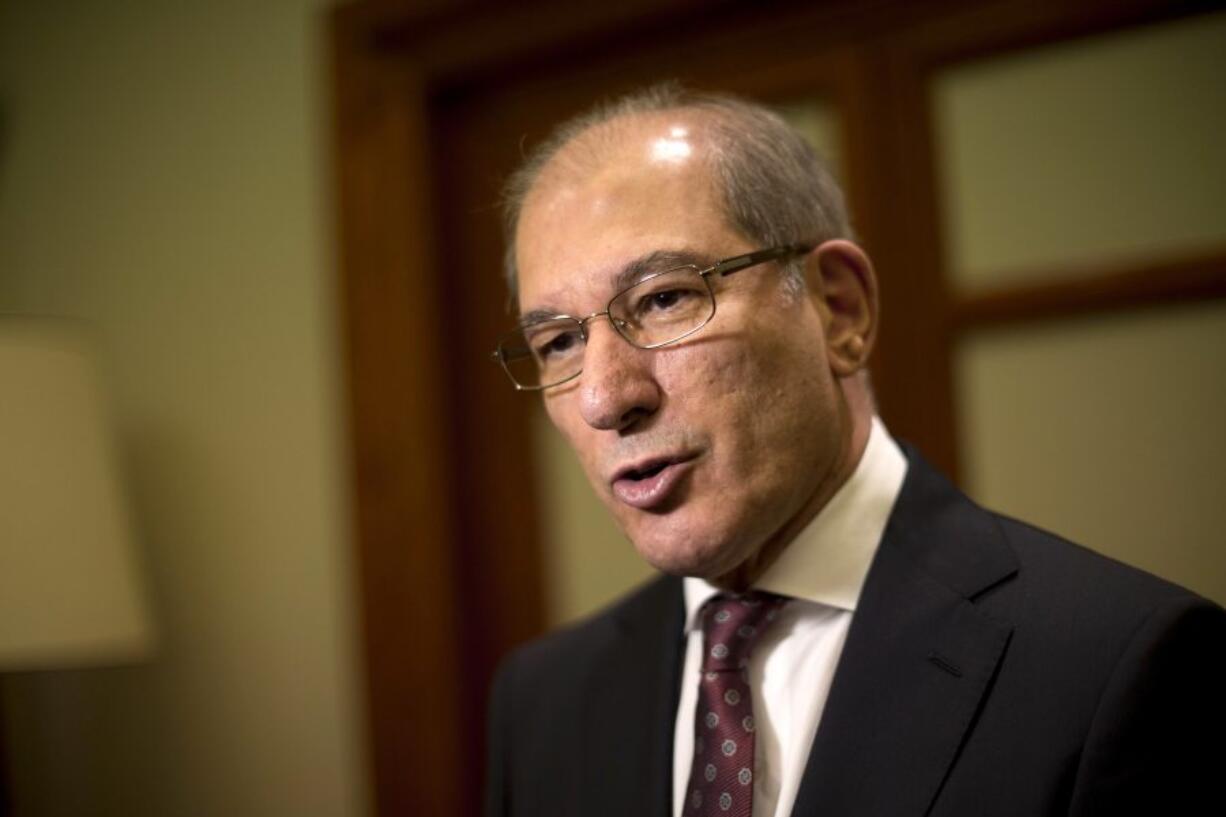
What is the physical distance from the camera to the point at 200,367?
2002mm

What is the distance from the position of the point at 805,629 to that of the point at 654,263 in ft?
1.35

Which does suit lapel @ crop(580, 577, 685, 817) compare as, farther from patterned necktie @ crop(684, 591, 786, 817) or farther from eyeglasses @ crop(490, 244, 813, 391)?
eyeglasses @ crop(490, 244, 813, 391)

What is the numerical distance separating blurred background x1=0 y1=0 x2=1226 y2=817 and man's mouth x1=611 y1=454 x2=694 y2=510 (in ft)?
2.51

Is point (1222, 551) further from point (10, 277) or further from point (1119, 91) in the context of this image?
point (10, 277)

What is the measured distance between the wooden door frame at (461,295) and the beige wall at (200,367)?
0.35 feet

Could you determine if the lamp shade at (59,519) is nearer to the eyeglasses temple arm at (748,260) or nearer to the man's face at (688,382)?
the man's face at (688,382)

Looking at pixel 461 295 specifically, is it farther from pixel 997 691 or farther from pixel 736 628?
pixel 997 691

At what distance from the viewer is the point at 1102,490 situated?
146cm

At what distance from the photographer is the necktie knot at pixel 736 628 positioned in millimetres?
979

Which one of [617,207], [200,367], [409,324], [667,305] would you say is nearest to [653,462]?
[667,305]

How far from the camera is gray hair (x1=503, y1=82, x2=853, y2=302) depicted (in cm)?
96

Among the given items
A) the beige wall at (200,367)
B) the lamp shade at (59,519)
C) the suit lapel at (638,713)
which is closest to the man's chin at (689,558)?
the suit lapel at (638,713)

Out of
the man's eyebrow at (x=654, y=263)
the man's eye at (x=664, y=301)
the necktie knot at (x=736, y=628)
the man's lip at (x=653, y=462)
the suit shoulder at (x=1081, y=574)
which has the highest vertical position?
the man's eyebrow at (x=654, y=263)

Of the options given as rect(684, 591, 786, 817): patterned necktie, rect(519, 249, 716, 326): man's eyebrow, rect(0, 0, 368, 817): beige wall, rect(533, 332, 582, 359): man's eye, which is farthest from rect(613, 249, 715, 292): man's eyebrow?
rect(0, 0, 368, 817): beige wall
